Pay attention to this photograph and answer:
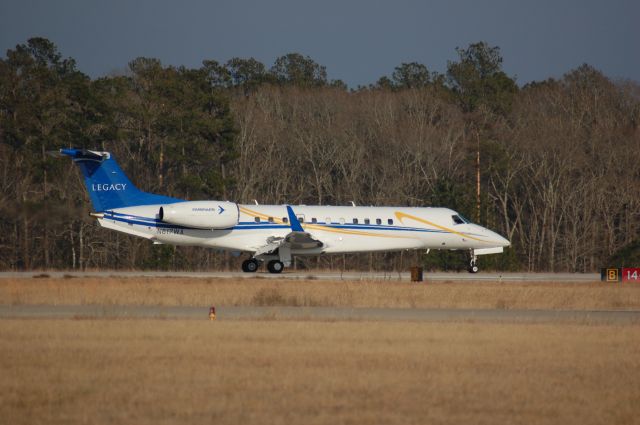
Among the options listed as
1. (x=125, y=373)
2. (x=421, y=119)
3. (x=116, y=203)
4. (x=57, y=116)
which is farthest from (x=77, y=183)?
(x=125, y=373)

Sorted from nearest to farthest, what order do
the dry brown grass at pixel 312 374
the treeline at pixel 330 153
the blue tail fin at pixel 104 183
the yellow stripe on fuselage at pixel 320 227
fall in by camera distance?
the dry brown grass at pixel 312 374 → the blue tail fin at pixel 104 183 → the yellow stripe on fuselage at pixel 320 227 → the treeline at pixel 330 153

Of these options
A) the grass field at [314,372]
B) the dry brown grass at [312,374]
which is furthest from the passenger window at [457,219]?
the dry brown grass at [312,374]

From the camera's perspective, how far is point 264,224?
35188 millimetres

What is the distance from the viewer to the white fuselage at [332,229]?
33906mm

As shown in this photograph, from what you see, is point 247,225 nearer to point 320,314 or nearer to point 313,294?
point 313,294

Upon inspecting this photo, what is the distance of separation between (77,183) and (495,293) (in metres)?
29.4

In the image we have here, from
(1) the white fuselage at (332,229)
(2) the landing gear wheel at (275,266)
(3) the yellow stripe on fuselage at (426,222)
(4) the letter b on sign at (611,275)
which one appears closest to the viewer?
(1) the white fuselage at (332,229)

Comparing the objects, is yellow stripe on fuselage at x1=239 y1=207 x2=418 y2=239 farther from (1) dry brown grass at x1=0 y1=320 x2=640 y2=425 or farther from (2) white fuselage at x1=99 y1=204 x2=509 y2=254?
(1) dry brown grass at x1=0 y1=320 x2=640 y2=425

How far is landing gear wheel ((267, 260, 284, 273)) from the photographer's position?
36.1 metres

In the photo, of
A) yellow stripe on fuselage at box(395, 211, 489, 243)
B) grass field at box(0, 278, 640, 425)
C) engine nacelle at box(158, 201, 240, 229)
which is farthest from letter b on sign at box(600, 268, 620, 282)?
grass field at box(0, 278, 640, 425)

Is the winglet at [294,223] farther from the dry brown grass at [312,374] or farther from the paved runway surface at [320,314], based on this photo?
the dry brown grass at [312,374]

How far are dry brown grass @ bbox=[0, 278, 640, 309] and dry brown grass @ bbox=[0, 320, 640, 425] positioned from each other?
5961mm

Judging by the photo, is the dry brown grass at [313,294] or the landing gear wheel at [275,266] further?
the landing gear wheel at [275,266]

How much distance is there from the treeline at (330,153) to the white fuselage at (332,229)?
644cm
